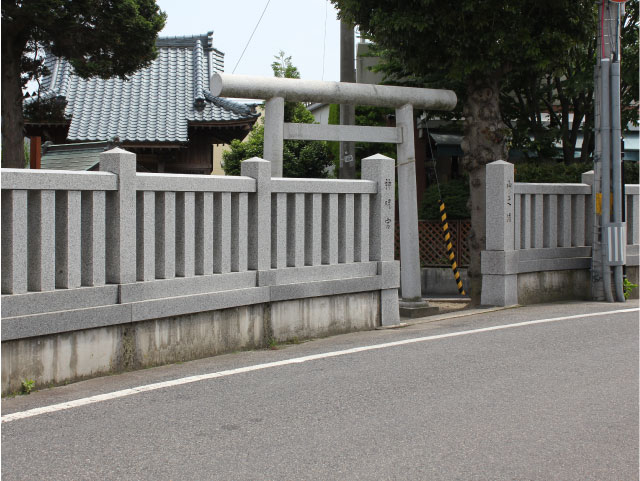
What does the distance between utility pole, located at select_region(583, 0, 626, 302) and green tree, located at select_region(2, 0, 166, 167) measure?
7683 mm

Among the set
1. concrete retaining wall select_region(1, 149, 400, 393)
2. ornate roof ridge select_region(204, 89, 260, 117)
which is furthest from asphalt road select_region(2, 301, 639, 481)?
ornate roof ridge select_region(204, 89, 260, 117)

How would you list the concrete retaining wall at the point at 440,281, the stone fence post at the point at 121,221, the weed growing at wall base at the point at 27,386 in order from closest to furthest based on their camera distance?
the weed growing at wall base at the point at 27,386
the stone fence post at the point at 121,221
the concrete retaining wall at the point at 440,281

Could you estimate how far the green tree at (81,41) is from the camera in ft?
44.7

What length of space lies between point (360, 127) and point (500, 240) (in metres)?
2.57

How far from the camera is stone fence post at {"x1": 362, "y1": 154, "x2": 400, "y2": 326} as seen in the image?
9.69m

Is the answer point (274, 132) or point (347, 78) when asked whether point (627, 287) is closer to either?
point (274, 132)

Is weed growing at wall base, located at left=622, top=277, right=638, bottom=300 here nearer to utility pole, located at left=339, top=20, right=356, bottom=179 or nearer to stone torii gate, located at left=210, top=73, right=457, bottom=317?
stone torii gate, located at left=210, top=73, right=457, bottom=317

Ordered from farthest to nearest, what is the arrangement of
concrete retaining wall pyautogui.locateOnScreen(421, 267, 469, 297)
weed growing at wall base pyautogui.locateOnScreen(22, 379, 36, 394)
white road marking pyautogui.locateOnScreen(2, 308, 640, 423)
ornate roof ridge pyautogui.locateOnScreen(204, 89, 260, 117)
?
ornate roof ridge pyautogui.locateOnScreen(204, 89, 260, 117) < concrete retaining wall pyautogui.locateOnScreen(421, 267, 469, 297) < weed growing at wall base pyautogui.locateOnScreen(22, 379, 36, 394) < white road marking pyautogui.locateOnScreen(2, 308, 640, 423)

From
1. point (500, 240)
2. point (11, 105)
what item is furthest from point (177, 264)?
point (11, 105)

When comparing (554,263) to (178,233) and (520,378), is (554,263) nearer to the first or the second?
(520,378)

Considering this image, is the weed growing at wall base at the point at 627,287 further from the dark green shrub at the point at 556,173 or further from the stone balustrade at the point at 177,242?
the dark green shrub at the point at 556,173

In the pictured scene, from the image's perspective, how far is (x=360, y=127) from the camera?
11.5 metres

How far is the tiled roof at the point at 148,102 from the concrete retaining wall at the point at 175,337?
11.6m

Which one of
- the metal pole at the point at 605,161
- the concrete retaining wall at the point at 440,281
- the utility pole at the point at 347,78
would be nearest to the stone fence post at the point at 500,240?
the metal pole at the point at 605,161
